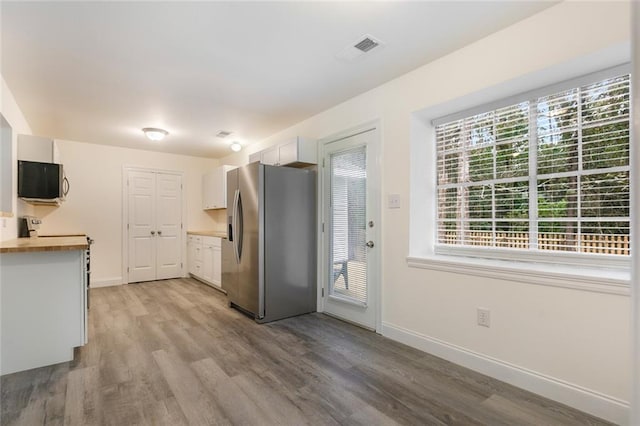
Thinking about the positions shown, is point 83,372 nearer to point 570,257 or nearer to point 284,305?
point 284,305

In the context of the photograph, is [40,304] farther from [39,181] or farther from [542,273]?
[542,273]

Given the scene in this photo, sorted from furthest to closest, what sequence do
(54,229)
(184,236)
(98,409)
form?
1. (184,236)
2. (54,229)
3. (98,409)

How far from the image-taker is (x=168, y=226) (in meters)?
6.03

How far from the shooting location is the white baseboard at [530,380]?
1.84 metres

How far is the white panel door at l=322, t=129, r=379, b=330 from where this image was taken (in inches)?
129

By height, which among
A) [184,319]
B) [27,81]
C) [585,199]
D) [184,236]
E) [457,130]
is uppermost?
[27,81]

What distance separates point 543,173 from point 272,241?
102 inches

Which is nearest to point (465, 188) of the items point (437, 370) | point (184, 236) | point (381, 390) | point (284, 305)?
point (437, 370)

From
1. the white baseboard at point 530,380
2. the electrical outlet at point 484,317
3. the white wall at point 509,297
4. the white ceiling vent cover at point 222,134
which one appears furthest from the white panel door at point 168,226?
the electrical outlet at point 484,317

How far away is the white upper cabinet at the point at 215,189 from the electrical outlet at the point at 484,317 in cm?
452

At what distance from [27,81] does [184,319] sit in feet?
9.15

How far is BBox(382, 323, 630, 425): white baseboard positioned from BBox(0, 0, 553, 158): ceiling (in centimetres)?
238

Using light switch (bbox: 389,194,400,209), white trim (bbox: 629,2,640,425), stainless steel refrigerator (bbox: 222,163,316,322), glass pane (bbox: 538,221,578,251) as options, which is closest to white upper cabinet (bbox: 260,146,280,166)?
stainless steel refrigerator (bbox: 222,163,316,322)

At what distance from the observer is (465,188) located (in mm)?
2816
